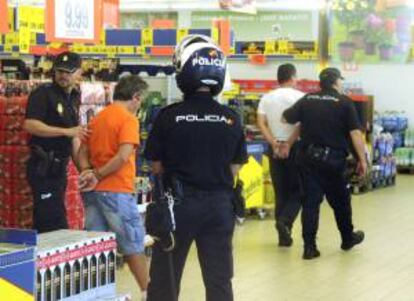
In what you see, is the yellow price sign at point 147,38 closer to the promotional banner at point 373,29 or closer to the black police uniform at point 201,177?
the promotional banner at point 373,29

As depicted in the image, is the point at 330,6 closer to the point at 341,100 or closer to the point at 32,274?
the point at 341,100

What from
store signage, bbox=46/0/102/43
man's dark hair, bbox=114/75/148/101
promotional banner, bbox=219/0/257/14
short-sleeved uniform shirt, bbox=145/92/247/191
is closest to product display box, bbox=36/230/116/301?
short-sleeved uniform shirt, bbox=145/92/247/191

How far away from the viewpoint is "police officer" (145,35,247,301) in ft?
13.3

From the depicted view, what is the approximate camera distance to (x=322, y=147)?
7465 mm

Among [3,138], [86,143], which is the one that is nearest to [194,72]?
[86,143]

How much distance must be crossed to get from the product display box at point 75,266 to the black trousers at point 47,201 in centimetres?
167

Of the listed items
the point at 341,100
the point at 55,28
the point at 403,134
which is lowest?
the point at 403,134

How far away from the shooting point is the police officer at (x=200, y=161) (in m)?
4.04

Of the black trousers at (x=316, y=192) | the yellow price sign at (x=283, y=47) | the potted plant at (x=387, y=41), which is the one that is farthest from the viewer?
the yellow price sign at (x=283, y=47)

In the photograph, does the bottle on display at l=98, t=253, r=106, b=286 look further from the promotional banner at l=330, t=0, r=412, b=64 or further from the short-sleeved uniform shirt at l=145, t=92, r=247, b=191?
the promotional banner at l=330, t=0, r=412, b=64

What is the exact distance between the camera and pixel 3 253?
321cm

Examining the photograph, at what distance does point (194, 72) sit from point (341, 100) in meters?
3.55

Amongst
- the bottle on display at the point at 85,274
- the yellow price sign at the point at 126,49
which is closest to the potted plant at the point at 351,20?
the yellow price sign at the point at 126,49

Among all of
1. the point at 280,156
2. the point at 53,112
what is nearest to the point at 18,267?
the point at 53,112
